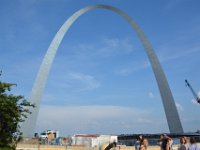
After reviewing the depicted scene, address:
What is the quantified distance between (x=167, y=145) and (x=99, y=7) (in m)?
48.1

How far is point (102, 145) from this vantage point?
666 inches

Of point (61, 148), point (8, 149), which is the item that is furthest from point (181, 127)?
point (8, 149)

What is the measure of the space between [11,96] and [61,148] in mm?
13485

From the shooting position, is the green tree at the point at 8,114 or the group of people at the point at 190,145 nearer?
the group of people at the point at 190,145

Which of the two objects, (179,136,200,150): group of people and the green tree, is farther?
the green tree

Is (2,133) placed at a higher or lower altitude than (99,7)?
lower

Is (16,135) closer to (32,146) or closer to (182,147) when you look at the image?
(32,146)

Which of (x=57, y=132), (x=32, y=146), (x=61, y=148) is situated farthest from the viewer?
(x=57, y=132)

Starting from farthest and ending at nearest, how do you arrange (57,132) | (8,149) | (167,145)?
(57,132) → (8,149) → (167,145)

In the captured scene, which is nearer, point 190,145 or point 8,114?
point 190,145

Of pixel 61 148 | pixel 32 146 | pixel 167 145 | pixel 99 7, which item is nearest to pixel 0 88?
pixel 32 146

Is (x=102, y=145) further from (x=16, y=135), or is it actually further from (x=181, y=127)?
(x=181, y=127)

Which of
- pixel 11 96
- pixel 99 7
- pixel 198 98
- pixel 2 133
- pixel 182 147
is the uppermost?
pixel 99 7

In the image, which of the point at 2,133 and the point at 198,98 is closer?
the point at 2,133
